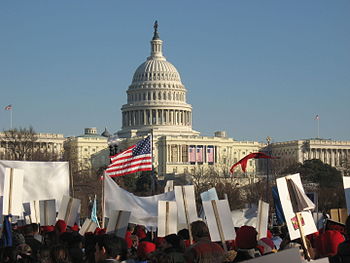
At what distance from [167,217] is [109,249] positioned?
416 centimetres

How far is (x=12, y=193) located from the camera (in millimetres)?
12508

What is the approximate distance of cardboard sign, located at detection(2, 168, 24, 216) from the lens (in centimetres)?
1244

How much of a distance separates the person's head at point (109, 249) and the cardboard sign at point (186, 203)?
4.23 meters

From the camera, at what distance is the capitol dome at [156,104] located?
556 ft

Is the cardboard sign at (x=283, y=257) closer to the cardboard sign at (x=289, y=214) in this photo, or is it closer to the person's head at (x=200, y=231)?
the cardboard sign at (x=289, y=214)

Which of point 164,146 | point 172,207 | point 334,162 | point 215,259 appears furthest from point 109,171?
point 334,162

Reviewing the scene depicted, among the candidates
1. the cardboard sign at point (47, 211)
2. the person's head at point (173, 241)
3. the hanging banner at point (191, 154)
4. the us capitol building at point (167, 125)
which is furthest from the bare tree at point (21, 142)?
the person's head at point (173, 241)

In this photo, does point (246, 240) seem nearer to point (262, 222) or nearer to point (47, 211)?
point (262, 222)

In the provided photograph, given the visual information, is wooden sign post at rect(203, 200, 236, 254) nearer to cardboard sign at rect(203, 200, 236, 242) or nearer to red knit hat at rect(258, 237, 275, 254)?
cardboard sign at rect(203, 200, 236, 242)

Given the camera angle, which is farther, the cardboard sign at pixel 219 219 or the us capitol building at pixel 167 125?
the us capitol building at pixel 167 125

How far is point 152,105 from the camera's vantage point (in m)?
169

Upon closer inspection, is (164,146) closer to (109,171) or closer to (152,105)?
(152,105)

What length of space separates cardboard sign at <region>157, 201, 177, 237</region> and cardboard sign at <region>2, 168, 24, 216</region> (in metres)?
1.89

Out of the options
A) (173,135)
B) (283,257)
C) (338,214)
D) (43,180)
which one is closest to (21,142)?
(173,135)
